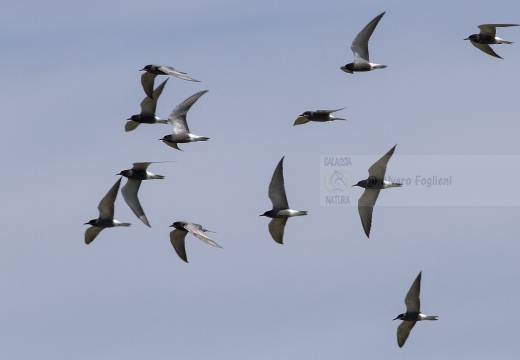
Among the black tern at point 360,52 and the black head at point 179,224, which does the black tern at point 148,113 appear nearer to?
the black head at point 179,224

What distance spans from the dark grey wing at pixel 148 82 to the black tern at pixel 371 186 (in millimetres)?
9294

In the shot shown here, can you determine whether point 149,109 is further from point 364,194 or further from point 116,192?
point 364,194

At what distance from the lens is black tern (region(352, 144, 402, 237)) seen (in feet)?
164

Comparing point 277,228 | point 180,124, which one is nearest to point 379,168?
point 277,228

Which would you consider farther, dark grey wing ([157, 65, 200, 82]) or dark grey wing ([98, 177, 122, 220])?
dark grey wing ([98, 177, 122, 220])

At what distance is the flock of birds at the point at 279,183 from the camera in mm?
50594

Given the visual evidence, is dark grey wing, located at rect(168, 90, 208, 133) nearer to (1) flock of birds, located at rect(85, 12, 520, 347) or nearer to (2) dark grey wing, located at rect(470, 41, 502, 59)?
(1) flock of birds, located at rect(85, 12, 520, 347)

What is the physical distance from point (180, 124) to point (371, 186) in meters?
8.16

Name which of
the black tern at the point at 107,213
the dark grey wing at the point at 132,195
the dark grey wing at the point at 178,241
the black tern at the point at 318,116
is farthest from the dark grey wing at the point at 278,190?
the black tern at the point at 107,213

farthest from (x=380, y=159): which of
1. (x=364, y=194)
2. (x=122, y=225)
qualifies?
(x=122, y=225)

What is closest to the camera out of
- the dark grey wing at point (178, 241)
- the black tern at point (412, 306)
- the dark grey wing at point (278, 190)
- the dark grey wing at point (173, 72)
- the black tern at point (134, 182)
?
the dark grey wing at point (173, 72)

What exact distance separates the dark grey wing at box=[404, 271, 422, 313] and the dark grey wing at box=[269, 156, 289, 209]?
637cm

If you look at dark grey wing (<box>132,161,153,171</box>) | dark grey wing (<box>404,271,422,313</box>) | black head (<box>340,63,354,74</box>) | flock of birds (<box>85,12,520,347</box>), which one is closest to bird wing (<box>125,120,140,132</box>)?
flock of birds (<box>85,12,520,347</box>)

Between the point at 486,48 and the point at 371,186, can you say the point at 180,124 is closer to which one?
the point at 371,186
